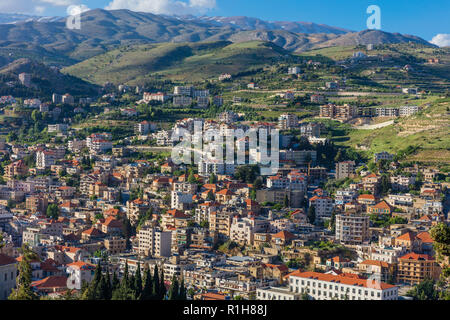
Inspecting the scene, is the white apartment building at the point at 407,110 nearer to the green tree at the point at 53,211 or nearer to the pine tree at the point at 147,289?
the green tree at the point at 53,211

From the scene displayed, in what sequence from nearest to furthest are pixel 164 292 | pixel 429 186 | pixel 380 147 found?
pixel 164 292, pixel 429 186, pixel 380 147

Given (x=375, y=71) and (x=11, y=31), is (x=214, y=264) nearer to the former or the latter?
(x=375, y=71)

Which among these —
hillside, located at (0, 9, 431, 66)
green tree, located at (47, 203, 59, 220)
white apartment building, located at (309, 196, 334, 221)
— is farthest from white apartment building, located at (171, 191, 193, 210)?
hillside, located at (0, 9, 431, 66)

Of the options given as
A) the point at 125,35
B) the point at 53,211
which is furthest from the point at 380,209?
the point at 125,35

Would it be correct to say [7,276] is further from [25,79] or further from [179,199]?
[25,79]

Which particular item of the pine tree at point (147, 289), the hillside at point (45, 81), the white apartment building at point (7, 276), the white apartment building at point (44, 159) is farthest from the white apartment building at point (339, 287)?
the hillside at point (45, 81)
